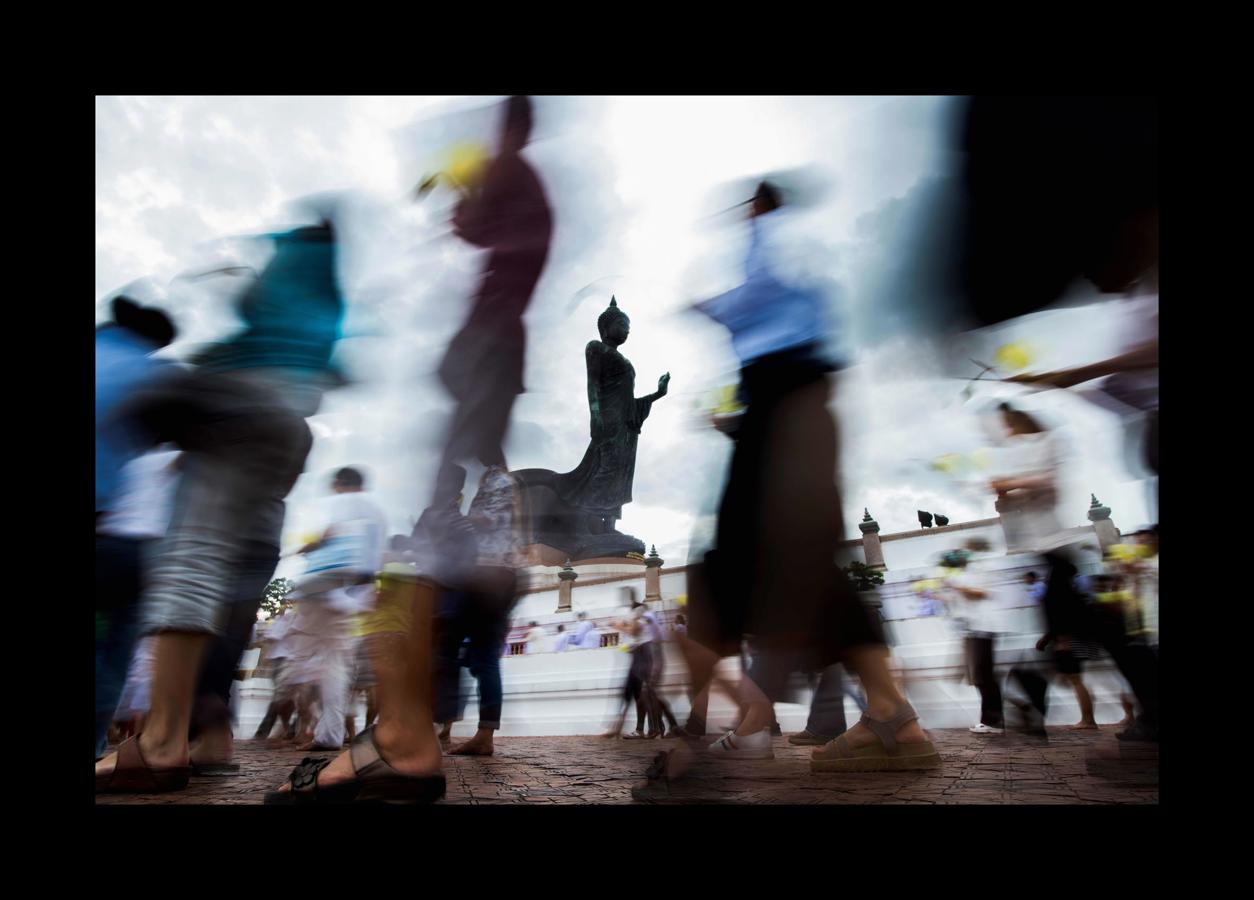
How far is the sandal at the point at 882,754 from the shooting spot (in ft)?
6.52

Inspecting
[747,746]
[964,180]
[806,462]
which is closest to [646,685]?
[747,746]

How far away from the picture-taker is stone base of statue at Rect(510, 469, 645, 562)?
96.0 inches

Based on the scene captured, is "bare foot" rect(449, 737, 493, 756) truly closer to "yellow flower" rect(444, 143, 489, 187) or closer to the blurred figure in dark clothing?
the blurred figure in dark clothing

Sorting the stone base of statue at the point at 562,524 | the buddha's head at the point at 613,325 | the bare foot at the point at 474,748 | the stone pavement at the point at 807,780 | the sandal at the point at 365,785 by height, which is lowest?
the bare foot at the point at 474,748

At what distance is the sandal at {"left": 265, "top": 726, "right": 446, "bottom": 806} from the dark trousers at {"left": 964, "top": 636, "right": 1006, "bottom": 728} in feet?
5.25

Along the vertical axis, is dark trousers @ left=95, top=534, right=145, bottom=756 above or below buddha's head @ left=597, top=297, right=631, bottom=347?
below

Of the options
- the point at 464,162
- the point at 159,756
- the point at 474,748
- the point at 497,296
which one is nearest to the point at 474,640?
the point at 474,748

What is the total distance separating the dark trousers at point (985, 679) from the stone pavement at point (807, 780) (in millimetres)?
133

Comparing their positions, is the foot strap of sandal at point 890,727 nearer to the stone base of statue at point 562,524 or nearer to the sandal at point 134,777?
the stone base of statue at point 562,524

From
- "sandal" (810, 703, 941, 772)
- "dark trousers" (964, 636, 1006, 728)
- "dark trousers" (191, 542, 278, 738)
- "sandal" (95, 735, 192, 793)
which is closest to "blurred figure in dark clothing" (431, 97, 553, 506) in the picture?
"dark trousers" (191, 542, 278, 738)

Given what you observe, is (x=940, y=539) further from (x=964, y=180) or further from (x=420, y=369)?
(x=420, y=369)

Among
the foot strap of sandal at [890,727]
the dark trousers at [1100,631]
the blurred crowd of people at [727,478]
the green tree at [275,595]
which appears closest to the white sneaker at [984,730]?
the blurred crowd of people at [727,478]

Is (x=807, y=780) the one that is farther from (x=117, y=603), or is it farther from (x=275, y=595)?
(x=117, y=603)
